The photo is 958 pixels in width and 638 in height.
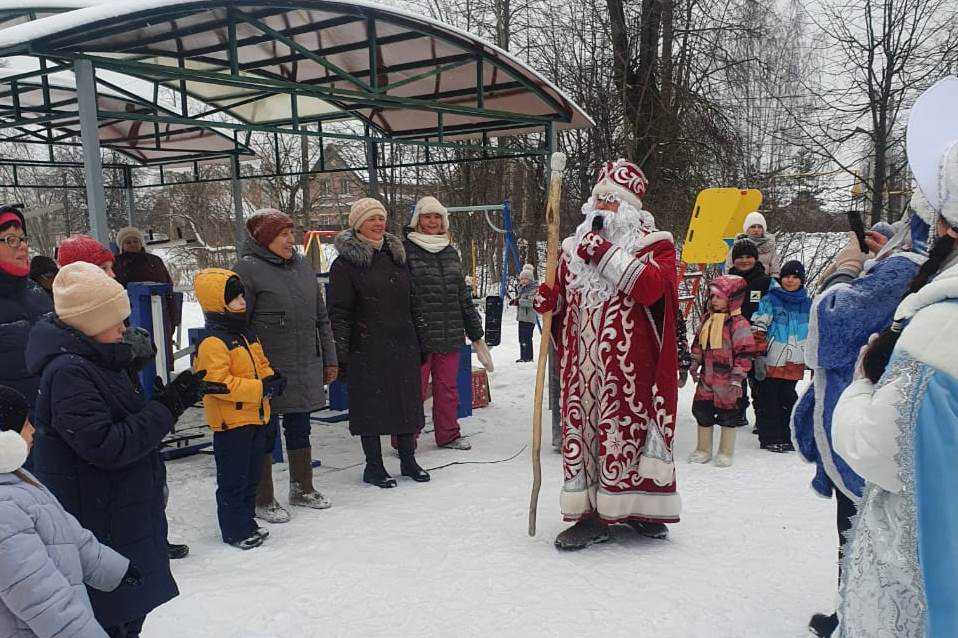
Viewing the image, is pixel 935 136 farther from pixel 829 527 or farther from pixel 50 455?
pixel 829 527

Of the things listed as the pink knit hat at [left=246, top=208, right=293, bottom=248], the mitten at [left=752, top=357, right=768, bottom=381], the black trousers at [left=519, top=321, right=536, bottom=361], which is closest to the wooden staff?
the pink knit hat at [left=246, top=208, right=293, bottom=248]

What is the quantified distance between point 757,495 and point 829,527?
0.62 metres

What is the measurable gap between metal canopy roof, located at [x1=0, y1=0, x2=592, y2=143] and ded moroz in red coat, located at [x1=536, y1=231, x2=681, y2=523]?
2.50m

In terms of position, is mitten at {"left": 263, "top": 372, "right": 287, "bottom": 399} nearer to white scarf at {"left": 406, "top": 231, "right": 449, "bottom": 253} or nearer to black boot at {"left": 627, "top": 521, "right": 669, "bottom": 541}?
white scarf at {"left": 406, "top": 231, "right": 449, "bottom": 253}

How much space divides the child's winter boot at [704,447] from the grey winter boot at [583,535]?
71.9 inches

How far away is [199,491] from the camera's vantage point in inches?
191

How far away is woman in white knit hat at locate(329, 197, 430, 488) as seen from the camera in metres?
4.83

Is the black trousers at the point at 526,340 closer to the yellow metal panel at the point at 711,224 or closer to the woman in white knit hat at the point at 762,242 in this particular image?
the yellow metal panel at the point at 711,224

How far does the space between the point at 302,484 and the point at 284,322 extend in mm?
1061

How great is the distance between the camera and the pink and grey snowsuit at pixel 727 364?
5.35 meters

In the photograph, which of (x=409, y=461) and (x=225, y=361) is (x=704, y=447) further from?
(x=225, y=361)

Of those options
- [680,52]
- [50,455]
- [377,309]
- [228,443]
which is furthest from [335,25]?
[680,52]

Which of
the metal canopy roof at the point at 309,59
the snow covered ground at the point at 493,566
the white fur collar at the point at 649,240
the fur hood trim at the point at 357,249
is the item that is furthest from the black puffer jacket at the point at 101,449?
the fur hood trim at the point at 357,249

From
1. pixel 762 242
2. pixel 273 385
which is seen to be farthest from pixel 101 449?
pixel 762 242
